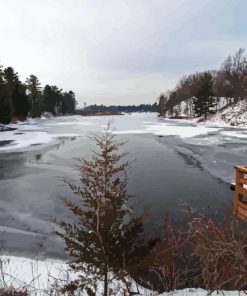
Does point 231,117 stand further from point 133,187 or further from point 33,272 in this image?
point 33,272

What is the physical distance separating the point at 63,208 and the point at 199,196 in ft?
17.4

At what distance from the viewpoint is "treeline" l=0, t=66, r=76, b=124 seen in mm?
59500

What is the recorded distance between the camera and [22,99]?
75562mm

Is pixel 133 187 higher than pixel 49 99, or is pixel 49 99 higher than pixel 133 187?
pixel 49 99

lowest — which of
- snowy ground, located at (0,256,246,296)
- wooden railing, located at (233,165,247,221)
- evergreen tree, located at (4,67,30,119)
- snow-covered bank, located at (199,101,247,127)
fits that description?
snow-covered bank, located at (199,101,247,127)

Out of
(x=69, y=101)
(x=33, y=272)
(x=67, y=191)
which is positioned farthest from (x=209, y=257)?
(x=69, y=101)

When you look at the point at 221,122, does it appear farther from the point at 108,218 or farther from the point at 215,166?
the point at 108,218

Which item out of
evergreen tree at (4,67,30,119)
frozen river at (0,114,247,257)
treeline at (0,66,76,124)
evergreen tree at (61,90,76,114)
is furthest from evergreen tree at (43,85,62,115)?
frozen river at (0,114,247,257)

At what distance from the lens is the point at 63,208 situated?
12.0 metres

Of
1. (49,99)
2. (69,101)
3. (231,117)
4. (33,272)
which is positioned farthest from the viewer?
(69,101)

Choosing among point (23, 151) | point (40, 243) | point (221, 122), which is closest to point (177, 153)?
point (23, 151)

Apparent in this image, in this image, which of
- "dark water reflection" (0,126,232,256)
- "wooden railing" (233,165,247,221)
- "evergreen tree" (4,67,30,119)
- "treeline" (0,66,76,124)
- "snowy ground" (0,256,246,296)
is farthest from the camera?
"evergreen tree" (4,67,30,119)

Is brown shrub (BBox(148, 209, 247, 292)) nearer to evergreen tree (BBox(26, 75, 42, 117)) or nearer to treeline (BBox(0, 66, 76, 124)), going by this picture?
treeline (BBox(0, 66, 76, 124))

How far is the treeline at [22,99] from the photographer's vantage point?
59500mm
